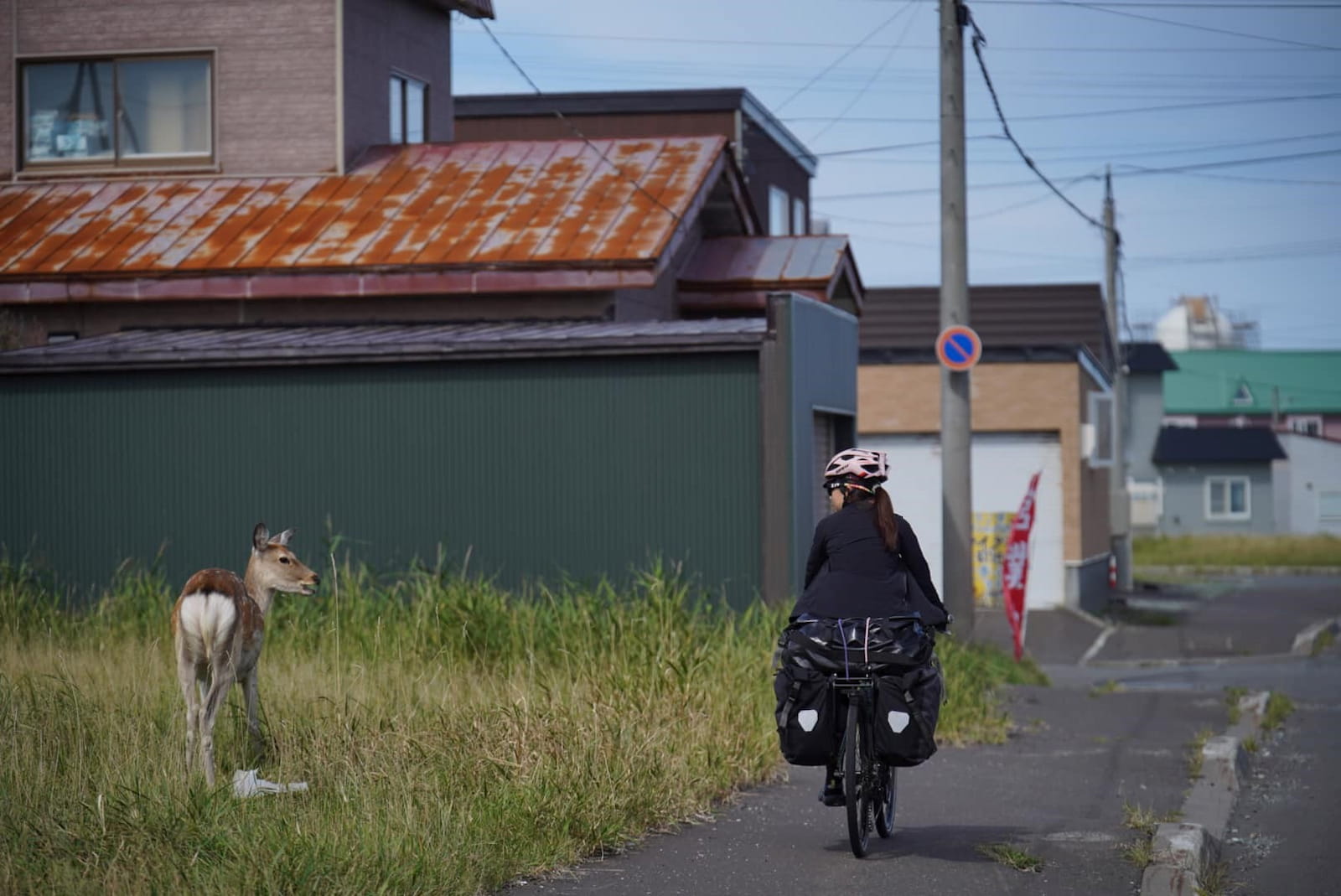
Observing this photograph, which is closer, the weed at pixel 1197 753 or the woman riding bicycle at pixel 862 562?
the woman riding bicycle at pixel 862 562

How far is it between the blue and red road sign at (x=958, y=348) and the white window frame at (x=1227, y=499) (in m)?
47.6

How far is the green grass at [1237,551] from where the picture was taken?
49.1 metres

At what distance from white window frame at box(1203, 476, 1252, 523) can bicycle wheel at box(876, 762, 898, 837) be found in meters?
56.3

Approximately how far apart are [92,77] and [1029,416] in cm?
1585

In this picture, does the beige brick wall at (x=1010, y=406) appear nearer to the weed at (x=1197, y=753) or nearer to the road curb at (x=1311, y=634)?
the road curb at (x=1311, y=634)

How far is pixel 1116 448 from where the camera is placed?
3641cm

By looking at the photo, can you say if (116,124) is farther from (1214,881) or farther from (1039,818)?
(1214,881)

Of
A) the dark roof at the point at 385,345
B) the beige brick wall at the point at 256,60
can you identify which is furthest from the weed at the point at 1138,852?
the beige brick wall at the point at 256,60

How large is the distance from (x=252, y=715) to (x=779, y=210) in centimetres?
3122

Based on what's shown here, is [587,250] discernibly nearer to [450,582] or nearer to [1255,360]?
[450,582]

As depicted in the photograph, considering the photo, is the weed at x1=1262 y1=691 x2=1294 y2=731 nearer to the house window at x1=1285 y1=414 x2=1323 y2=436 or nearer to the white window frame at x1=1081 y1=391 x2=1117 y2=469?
the white window frame at x1=1081 y1=391 x2=1117 y2=469

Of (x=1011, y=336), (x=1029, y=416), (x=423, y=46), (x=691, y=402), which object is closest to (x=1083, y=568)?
(x=1029, y=416)

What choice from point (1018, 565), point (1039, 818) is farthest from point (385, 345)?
point (1018, 565)

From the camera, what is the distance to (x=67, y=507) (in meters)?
15.9
